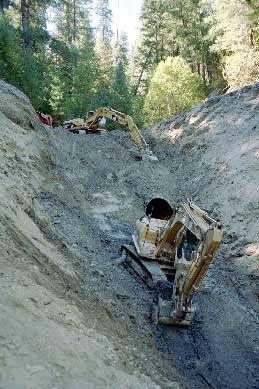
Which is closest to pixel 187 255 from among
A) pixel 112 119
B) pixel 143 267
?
pixel 143 267

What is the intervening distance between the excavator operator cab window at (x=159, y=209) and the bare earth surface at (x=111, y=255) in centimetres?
157

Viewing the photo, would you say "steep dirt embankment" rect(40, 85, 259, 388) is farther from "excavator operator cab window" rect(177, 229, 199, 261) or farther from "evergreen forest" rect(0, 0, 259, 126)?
"evergreen forest" rect(0, 0, 259, 126)

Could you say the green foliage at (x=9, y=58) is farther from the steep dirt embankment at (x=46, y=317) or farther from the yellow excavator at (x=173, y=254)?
the yellow excavator at (x=173, y=254)

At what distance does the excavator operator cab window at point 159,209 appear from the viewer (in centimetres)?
1157

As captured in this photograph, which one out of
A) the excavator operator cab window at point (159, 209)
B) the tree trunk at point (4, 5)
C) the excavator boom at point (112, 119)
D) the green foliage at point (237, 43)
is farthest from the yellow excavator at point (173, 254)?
the tree trunk at point (4, 5)

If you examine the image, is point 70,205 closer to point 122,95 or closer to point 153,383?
point 153,383

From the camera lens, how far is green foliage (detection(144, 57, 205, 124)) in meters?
31.1


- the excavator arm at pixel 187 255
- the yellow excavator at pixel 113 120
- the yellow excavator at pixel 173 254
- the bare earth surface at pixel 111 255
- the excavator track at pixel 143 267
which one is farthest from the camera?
the yellow excavator at pixel 113 120

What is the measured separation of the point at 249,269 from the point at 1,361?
8.10 metres

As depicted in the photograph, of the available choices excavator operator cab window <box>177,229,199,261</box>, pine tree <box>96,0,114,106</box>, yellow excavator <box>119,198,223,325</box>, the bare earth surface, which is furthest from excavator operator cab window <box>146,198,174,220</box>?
pine tree <box>96,0,114,106</box>

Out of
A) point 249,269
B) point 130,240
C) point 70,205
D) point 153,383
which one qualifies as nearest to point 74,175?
point 70,205

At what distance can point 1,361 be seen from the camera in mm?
4297

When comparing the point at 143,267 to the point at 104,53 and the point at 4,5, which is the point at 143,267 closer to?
the point at 4,5

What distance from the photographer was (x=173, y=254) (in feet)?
33.6
